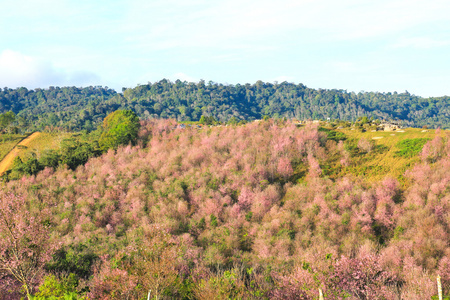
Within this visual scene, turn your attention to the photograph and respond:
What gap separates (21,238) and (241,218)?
26966mm

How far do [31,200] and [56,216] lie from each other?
7747mm

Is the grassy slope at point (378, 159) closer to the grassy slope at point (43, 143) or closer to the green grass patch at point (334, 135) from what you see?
the green grass patch at point (334, 135)

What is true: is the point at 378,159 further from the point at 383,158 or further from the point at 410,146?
the point at 410,146

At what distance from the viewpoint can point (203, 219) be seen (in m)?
41.2

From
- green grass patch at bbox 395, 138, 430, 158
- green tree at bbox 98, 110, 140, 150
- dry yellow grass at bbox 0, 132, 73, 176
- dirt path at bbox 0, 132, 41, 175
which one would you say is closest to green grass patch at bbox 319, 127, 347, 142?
green grass patch at bbox 395, 138, 430, 158

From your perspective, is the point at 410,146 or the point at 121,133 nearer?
the point at 410,146

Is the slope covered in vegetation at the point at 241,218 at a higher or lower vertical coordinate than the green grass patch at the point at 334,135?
lower

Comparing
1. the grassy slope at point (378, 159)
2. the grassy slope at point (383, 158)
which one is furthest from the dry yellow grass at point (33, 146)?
the grassy slope at point (383, 158)

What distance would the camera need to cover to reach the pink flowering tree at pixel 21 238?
17.5m

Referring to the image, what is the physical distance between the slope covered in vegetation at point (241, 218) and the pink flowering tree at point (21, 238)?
0.11 meters

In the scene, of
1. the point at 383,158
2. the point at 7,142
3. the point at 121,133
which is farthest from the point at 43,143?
the point at 383,158

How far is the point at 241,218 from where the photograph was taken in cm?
4053

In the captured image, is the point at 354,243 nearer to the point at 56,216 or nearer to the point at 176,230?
the point at 176,230

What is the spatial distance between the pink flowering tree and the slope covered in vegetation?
0.35ft
